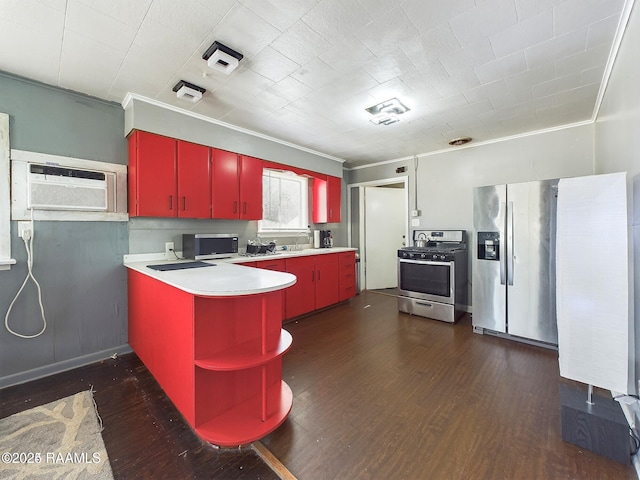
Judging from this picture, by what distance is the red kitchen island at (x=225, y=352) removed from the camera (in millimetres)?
1531

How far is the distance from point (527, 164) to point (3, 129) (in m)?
5.57

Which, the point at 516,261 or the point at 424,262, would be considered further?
the point at 424,262

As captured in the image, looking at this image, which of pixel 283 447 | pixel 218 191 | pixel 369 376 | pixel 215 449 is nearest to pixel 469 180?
pixel 369 376

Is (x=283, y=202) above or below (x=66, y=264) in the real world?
above

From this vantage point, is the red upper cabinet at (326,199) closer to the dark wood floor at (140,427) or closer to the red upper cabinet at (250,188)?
the red upper cabinet at (250,188)

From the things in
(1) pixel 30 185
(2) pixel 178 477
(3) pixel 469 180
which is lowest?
(2) pixel 178 477

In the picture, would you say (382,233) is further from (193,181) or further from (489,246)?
(193,181)

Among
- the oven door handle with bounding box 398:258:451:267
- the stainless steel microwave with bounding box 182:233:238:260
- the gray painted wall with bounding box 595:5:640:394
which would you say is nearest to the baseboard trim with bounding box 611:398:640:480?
the gray painted wall with bounding box 595:5:640:394

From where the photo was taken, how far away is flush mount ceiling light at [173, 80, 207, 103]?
2.35 meters

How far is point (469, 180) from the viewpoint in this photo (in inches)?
160

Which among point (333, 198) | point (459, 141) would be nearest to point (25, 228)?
point (333, 198)

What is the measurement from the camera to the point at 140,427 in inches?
67.9

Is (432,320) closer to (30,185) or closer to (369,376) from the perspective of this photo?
(369,376)

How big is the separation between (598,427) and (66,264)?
4.12m
